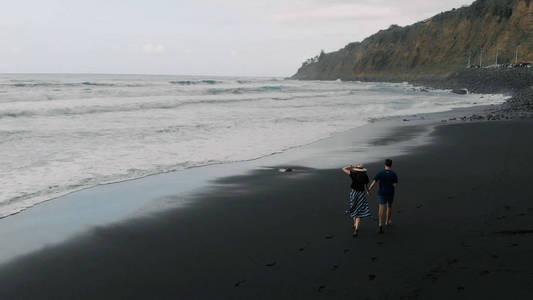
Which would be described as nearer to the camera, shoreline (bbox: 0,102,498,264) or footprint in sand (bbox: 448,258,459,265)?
footprint in sand (bbox: 448,258,459,265)

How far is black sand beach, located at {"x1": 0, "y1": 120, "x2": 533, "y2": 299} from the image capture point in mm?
5569

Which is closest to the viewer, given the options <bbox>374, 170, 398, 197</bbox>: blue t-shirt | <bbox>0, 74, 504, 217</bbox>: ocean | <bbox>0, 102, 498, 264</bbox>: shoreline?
<bbox>374, 170, 398, 197</bbox>: blue t-shirt

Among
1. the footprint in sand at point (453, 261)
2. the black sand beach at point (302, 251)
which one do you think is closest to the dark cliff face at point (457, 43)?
the black sand beach at point (302, 251)

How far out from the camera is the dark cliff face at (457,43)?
379 feet

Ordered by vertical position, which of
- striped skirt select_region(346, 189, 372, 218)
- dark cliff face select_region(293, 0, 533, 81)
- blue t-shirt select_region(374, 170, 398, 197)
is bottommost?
striped skirt select_region(346, 189, 372, 218)

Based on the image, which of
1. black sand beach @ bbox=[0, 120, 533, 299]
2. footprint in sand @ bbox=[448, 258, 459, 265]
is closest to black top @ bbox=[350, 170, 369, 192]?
black sand beach @ bbox=[0, 120, 533, 299]

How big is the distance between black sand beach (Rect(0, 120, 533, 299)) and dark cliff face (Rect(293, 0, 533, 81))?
4517 inches

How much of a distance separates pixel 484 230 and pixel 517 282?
204 centimetres

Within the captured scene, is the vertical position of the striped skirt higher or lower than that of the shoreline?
higher

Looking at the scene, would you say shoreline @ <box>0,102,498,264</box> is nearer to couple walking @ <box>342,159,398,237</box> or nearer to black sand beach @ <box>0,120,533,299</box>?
black sand beach @ <box>0,120,533,299</box>

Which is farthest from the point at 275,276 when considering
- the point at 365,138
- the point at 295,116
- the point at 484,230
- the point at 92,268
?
the point at 295,116

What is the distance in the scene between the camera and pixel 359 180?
7.37m

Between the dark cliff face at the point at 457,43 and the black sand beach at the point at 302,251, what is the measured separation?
11474 cm

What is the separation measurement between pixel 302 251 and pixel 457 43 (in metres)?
144
